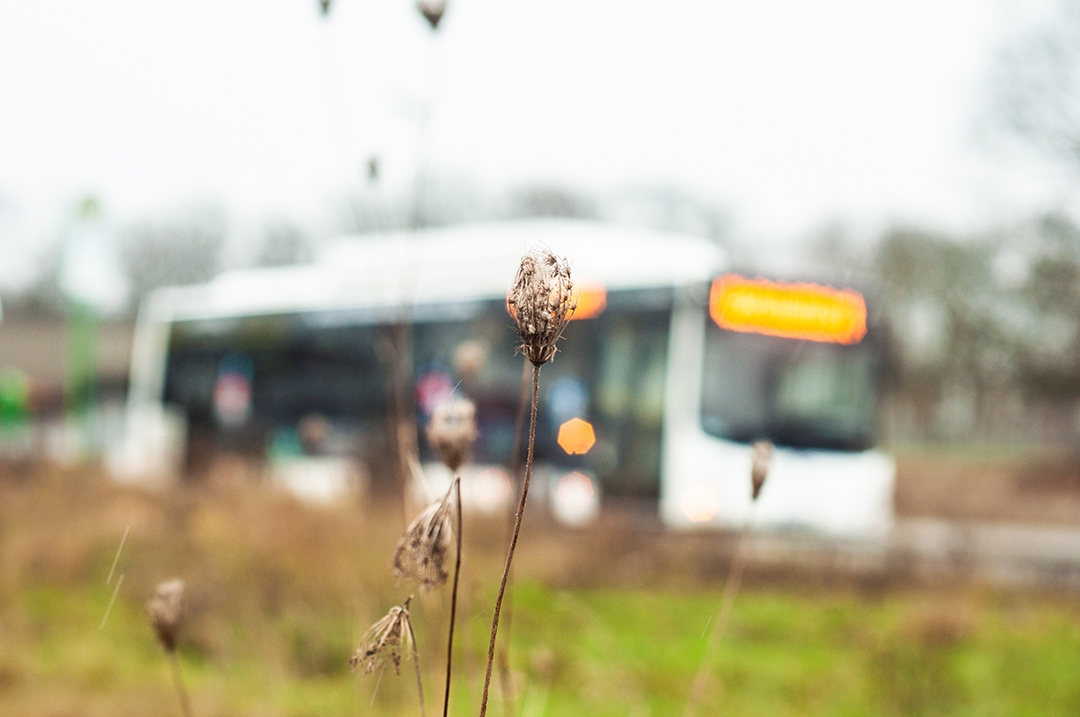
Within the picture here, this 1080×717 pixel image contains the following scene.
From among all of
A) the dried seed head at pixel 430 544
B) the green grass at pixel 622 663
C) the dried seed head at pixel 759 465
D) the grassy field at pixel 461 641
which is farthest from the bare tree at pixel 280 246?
the dried seed head at pixel 430 544

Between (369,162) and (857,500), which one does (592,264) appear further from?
(369,162)

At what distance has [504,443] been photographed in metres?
10.7

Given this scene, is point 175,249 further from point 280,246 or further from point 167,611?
point 167,611

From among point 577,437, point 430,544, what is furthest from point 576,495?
point 430,544

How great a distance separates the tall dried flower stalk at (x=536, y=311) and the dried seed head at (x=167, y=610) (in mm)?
725

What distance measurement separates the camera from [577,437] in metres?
10.4

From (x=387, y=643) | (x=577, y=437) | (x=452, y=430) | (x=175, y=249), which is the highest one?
(x=175, y=249)

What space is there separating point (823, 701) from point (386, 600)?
1.99 meters

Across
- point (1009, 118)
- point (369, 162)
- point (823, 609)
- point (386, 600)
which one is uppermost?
point (1009, 118)

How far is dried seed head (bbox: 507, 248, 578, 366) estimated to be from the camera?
0.88 m

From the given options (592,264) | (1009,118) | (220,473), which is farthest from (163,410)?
(1009,118)

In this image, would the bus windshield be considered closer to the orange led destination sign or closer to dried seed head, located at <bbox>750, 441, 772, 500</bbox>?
the orange led destination sign

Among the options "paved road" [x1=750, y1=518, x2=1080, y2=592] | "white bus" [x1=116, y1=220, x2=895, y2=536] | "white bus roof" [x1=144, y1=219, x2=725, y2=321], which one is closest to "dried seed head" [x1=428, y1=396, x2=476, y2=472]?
"white bus roof" [x1=144, y1=219, x2=725, y2=321]

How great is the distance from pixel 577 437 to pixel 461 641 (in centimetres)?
772
